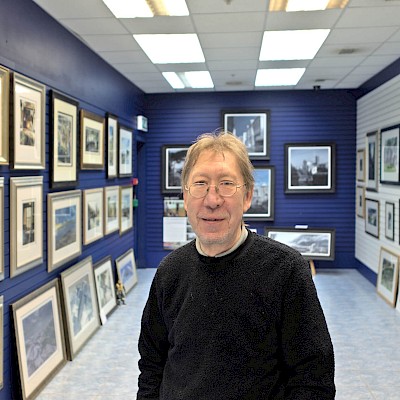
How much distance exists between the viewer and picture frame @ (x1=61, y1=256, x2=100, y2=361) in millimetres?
4426

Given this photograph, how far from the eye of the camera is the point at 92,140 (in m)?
5.38

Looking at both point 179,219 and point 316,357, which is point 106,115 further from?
point 316,357

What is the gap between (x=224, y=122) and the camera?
853cm

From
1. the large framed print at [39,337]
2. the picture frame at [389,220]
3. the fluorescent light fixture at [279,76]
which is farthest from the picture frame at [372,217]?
the large framed print at [39,337]

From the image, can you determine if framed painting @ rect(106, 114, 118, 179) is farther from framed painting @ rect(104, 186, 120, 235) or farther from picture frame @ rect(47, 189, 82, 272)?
picture frame @ rect(47, 189, 82, 272)

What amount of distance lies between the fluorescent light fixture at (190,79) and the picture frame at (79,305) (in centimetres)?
306

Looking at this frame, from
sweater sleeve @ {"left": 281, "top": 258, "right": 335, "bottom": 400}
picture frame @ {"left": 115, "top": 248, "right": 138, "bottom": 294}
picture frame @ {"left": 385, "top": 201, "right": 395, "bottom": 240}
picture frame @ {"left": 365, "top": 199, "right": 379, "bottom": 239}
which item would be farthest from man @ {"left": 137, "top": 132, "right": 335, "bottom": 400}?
picture frame @ {"left": 365, "top": 199, "right": 379, "bottom": 239}

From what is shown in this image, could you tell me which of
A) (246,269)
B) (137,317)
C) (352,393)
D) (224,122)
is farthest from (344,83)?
(246,269)

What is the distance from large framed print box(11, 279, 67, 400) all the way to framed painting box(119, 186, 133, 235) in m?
2.51

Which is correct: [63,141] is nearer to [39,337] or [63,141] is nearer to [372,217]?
[39,337]

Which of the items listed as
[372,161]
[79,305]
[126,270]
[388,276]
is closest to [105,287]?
[79,305]

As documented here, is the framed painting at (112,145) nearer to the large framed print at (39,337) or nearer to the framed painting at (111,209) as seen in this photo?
the framed painting at (111,209)

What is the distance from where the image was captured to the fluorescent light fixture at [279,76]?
22.2 ft

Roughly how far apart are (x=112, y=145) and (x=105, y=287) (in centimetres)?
178
